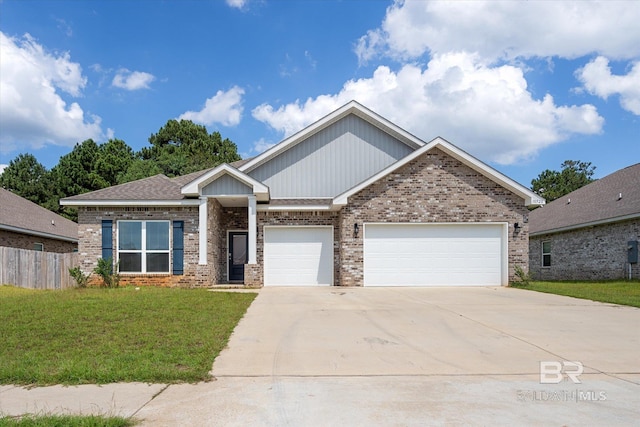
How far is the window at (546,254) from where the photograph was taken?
81.9ft

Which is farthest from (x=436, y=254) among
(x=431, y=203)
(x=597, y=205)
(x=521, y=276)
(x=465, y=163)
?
(x=597, y=205)

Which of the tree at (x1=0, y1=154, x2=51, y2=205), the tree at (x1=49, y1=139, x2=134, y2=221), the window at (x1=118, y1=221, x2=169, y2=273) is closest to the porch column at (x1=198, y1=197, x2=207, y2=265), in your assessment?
the window at (x1=118, y1=221, x2=169, y2=273)

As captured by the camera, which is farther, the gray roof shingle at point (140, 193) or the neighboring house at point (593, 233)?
the neighboring house at point (593, 233)

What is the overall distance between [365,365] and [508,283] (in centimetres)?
1193

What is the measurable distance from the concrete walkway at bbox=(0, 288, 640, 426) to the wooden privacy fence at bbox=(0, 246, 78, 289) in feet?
34.6

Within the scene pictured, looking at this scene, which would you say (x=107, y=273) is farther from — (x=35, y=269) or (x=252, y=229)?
(x=252, y=229)

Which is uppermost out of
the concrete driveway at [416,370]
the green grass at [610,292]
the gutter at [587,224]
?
the gutter at [587,224]

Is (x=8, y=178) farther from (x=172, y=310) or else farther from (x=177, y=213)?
(x=172, y=310)

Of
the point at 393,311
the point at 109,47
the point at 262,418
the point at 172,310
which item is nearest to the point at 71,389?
the point at 262,418

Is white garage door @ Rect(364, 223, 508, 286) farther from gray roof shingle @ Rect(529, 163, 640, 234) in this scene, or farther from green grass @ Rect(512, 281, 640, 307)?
gray roof shingle @ Rect(529, 163, 640, 234)

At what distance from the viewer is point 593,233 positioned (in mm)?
21312

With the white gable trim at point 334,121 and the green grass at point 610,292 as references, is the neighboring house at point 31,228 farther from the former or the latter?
the green grass at point 610,292

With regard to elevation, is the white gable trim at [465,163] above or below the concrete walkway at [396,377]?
above

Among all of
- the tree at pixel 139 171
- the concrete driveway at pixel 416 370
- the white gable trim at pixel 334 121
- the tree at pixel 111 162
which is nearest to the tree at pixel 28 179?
the tree at pixel 111 162
